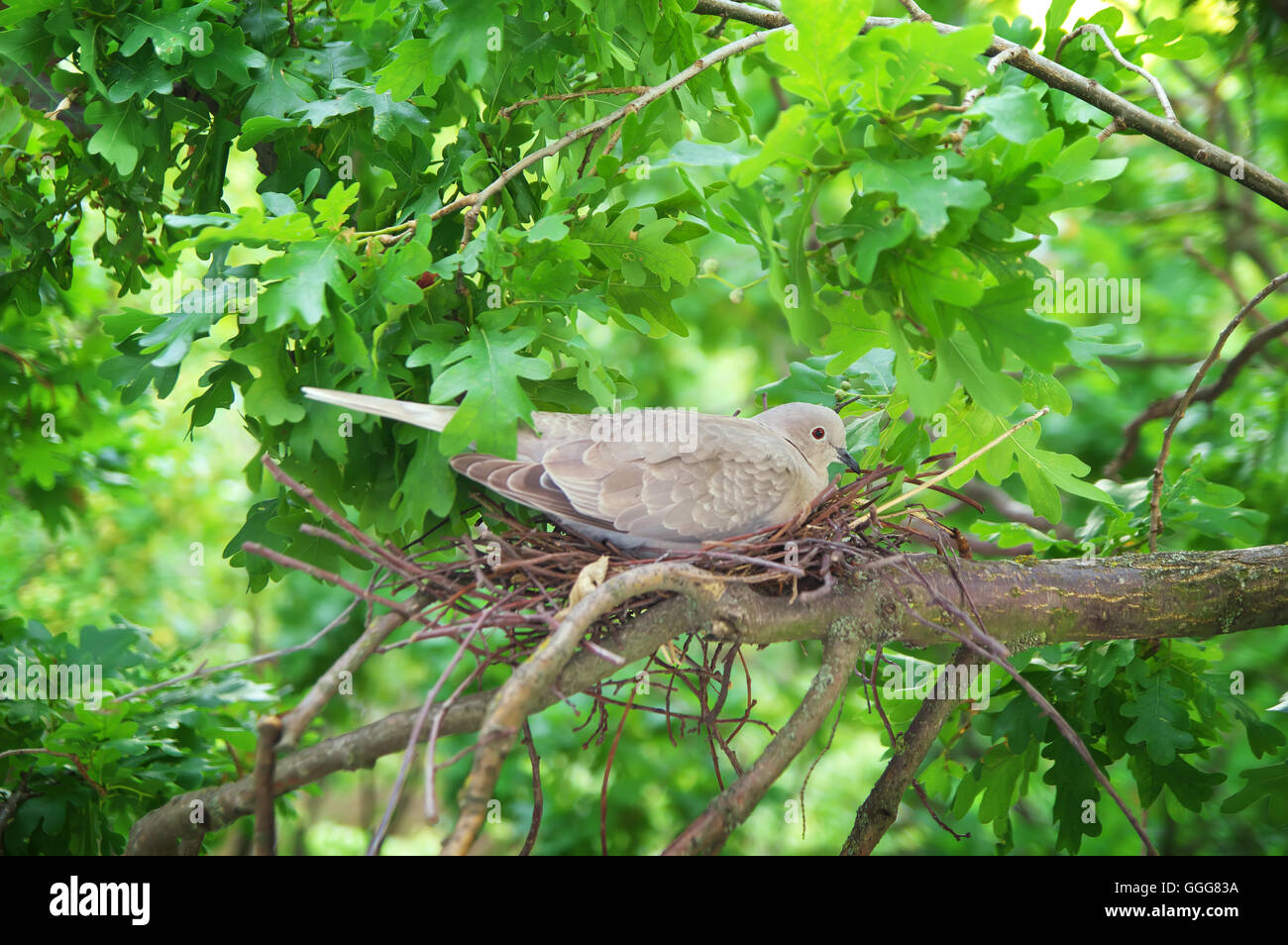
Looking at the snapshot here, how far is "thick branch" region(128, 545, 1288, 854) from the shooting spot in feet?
6.64

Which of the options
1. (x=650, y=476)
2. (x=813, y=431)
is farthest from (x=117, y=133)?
(x=813, y=431)

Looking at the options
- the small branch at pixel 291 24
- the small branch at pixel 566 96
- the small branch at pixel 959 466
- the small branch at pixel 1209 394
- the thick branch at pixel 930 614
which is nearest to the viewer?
the thick branch at pixel 930 614

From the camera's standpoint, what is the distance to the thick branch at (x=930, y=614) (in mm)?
2025

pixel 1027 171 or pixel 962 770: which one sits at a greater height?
pixel 1027 171

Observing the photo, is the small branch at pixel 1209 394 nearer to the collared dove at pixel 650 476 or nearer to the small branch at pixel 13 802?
the collared dove at pixel 650 476

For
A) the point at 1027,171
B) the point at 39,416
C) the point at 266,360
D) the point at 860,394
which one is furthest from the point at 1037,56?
the point at 39,416

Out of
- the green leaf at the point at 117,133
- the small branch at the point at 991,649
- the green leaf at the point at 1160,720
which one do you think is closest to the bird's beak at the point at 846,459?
the small branch at the point at 991,649

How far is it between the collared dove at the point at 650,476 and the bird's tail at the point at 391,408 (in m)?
0.18

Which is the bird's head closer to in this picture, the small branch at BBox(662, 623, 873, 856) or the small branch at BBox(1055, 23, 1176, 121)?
the small branch at BBox(662, 623, 873, 856)

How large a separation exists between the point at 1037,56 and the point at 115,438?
14.2 ft

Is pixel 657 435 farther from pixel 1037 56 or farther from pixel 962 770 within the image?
pixel 962 770

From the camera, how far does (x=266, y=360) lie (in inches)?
92.3

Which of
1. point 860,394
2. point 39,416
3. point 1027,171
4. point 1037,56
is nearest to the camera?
point 1027,171

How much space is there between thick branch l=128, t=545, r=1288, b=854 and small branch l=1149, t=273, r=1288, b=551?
187 mm
